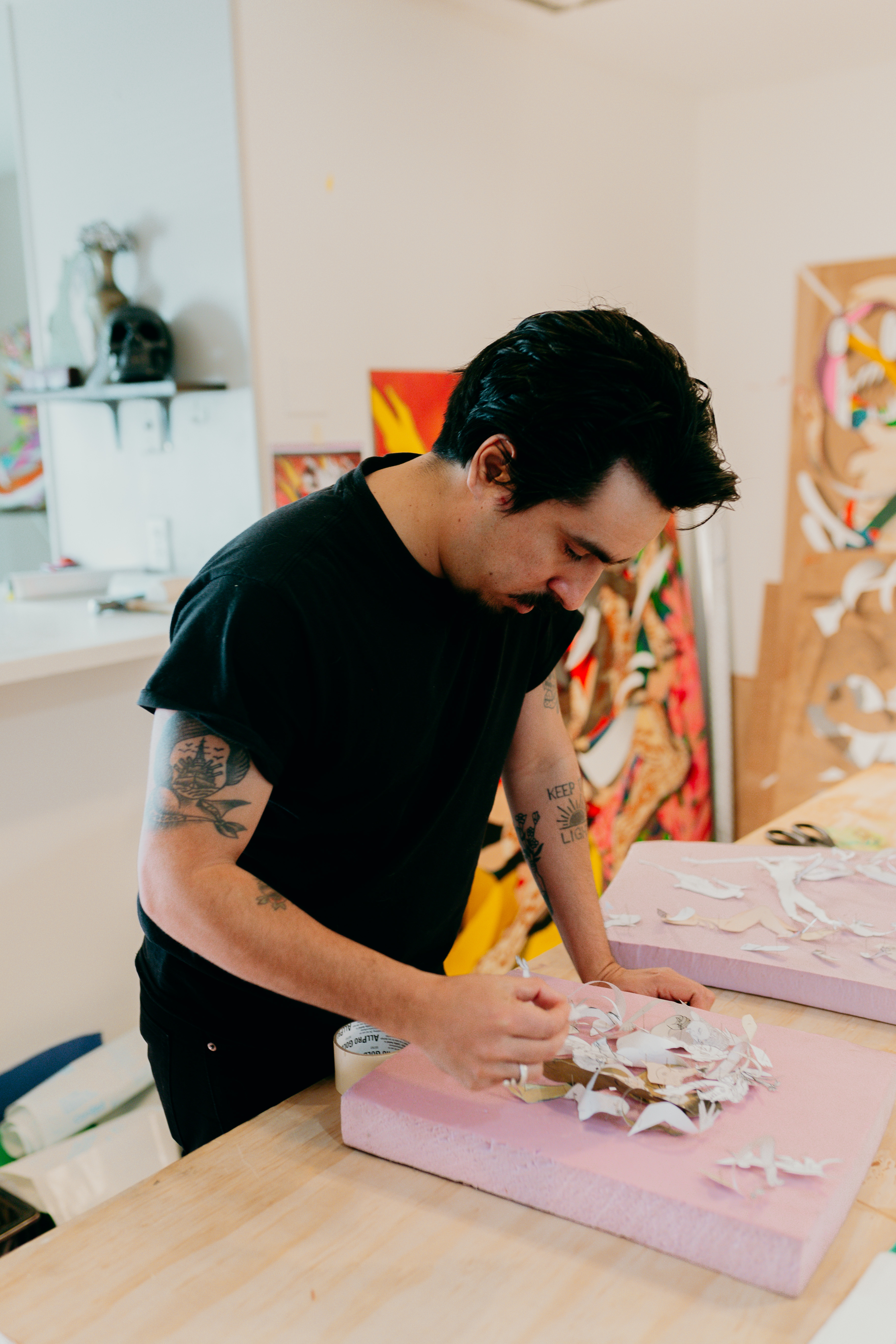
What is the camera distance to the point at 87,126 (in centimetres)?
265

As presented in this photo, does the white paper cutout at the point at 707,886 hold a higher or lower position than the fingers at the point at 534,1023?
lower

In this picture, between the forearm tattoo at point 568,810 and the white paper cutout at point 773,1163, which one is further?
the forearm tattoo at point 568,810

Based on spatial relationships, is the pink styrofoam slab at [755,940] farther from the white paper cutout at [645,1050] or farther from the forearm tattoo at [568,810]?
the white paper cutout at [645,1050]

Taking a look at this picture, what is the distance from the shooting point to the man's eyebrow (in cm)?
111

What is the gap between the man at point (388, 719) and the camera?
0.97m

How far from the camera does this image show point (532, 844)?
4.81ft

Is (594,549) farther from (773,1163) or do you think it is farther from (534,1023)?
(773,1163)

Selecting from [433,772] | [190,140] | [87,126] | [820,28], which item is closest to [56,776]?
[433,772]

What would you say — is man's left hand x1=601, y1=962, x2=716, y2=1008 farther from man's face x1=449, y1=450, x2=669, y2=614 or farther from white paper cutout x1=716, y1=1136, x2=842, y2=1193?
Answer: man's face x1=449, y1=450, x2=669, y2=614

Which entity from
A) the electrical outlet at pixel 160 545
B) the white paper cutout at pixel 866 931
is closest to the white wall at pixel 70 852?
the electrical outlet at pixel 160 545

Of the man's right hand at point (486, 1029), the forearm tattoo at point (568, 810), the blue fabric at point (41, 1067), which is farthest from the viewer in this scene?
the blue fabric at point (41, 1067)

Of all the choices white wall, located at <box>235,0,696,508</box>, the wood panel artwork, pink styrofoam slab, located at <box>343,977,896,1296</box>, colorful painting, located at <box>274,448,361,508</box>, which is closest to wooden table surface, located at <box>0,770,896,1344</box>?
pink styrofoam slab, located at <box>343,977,896,1296</box>

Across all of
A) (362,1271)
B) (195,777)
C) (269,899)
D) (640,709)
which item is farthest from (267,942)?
(640,709)

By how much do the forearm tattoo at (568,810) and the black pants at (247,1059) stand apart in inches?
16.1
